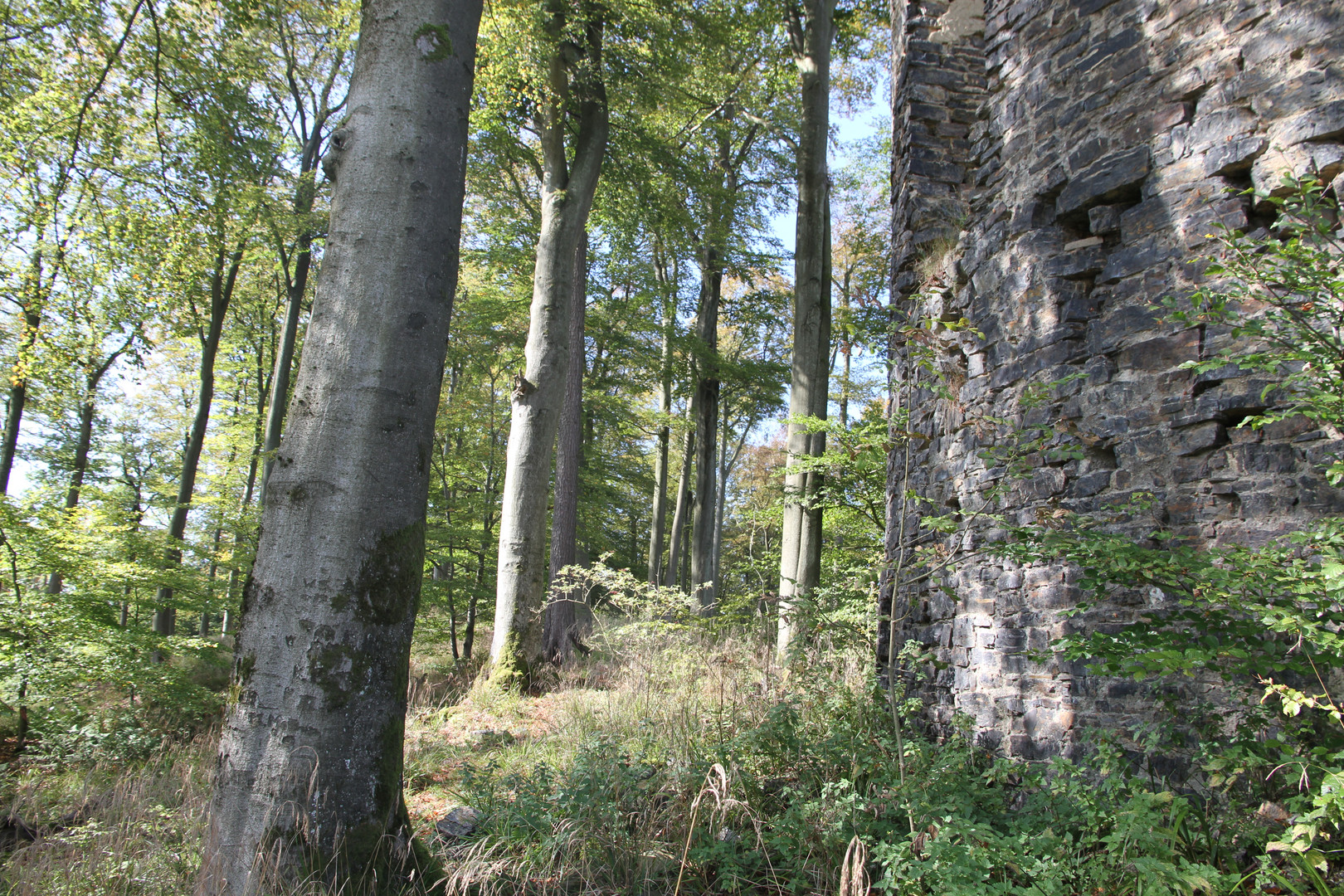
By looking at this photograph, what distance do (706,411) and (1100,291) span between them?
12.7 metres

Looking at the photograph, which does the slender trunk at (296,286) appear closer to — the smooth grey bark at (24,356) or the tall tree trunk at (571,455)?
the smooth grey bark at (24,356)

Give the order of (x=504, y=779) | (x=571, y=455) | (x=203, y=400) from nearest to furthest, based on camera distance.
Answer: (x=504, y=779) < (x=571, y=455) < (x=203, y=400)

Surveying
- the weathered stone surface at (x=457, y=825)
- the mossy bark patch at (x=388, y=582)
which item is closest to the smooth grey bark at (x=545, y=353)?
the weathered stone surface at (x=457, y=825)

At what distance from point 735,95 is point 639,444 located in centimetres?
1484

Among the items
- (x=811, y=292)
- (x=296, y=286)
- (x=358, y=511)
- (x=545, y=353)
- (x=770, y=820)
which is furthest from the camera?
(x=296, y=286)

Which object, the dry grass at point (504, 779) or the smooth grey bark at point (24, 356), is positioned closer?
the dry grass at point (504, 779)

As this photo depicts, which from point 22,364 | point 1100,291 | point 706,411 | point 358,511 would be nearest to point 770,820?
point 358,511

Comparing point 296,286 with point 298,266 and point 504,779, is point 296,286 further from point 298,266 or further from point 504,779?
point 504,779

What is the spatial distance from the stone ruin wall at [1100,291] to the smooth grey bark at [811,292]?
11.7 ft

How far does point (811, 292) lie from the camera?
29.5ft

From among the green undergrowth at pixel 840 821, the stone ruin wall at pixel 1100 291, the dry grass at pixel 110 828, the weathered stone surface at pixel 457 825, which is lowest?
the dry grass at pixel 110 828

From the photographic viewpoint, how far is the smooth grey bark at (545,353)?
788 centimetres

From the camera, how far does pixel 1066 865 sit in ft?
8.06

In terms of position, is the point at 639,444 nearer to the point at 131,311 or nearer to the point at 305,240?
the point at 305,240
